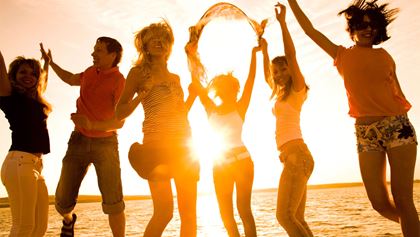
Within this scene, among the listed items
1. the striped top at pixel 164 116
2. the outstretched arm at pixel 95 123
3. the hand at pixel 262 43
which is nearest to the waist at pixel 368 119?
the hand at pixel 262 43

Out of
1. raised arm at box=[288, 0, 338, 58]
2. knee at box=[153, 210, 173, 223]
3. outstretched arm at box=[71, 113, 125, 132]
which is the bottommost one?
knee at box=[153, 210, 173, 223]

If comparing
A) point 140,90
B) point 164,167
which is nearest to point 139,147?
point 164,167

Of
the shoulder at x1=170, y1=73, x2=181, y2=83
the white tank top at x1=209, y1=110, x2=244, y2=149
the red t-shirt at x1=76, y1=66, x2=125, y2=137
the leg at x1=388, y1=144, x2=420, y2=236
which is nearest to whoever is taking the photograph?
the shoulder at x1=170, y1=73, x2=181, y2=83

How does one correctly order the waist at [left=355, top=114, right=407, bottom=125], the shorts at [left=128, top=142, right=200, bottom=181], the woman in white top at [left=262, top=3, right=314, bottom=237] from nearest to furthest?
the shorts at [left=128, top=142, right=200, bottom=181], the waist at [left=355, top=114, right=407, bottom=125], the woman in white top at [left=262, top=3, right=314, bottom=237]

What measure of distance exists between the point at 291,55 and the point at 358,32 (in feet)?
2.87

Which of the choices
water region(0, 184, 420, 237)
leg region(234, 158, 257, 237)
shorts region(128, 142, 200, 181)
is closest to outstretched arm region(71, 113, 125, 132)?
shorts region(128, 142, 200, 181)

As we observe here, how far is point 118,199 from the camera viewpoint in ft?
19.2

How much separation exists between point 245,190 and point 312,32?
7.15 feet

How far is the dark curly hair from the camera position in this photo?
16.3 feet

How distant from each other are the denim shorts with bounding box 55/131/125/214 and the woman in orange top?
329 cm

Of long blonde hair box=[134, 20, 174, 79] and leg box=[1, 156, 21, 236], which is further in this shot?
leg box=[1, 156, 21, 236]

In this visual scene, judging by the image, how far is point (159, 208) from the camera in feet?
13.7

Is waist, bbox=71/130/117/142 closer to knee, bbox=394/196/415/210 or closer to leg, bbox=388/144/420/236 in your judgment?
leg, bbox=388/144/420/236

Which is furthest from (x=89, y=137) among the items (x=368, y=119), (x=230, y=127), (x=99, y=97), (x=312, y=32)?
(x=368, y=119)
